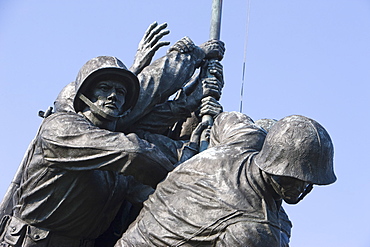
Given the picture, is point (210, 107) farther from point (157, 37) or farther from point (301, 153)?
point (301, 153)

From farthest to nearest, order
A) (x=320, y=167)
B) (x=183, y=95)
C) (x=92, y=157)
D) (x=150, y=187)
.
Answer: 1. (x=183, y=95)
2. (x=150, y=187)
3. (x=92, y=157)
4. (x=320, y=167)

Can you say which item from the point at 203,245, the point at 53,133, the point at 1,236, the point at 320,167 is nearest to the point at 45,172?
the point at 53,133

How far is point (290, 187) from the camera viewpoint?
20.3 feet

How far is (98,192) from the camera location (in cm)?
709

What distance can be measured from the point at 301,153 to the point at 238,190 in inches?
21.6

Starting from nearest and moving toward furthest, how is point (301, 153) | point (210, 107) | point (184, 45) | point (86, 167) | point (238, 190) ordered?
point (301, 153) → point (238, 190) → point (86, 167) → point (210, 107) → point (184, 45)

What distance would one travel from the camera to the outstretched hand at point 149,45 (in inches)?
320

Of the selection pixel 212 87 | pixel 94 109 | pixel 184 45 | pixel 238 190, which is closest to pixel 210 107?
pixel 212 87

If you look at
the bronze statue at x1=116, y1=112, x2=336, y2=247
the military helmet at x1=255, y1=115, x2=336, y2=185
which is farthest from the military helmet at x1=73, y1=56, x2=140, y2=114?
the military helmet at x1=255, y1=115, x2=336, y2=185

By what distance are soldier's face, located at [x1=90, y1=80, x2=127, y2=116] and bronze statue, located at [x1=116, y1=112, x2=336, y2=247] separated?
34.3 inches

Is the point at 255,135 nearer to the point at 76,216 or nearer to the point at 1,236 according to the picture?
the point at 76,216

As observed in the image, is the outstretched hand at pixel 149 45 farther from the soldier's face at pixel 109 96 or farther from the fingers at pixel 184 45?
the soldier's face at pixel 109 96

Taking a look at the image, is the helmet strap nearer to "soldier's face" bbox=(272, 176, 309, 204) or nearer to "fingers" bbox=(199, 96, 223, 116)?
"fingers" bbox=(199, 96, 223, 116)

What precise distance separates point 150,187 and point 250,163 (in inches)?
42.2
